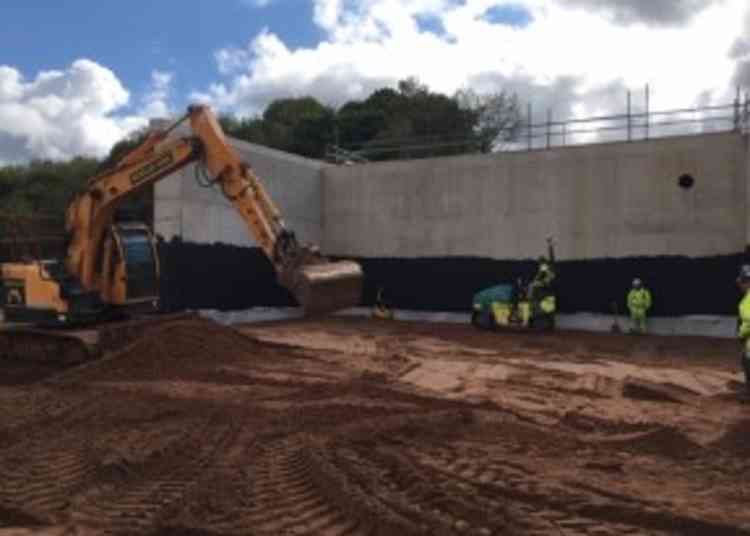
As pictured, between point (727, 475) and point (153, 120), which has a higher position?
point (153, 120)

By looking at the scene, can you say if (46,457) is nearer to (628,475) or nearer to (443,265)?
(628,475)

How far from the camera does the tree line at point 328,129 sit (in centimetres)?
4662

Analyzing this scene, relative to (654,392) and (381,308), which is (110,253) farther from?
(381,308)

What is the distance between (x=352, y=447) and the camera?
23.2 ft

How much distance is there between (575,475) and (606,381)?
22.7ft

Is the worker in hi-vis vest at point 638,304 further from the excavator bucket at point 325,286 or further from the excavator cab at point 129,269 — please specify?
the excavator cab at point 129,269

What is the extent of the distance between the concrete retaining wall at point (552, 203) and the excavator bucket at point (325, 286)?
12888 mm

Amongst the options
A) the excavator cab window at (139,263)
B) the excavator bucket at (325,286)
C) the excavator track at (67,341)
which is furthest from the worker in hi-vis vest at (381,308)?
the excavator bucket at (325,286)

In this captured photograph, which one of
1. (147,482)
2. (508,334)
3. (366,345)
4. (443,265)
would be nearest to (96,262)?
(366,345)

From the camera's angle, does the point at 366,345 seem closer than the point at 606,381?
No

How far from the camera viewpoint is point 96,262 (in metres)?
13.4

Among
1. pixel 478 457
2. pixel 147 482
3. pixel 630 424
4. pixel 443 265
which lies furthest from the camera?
pixel 443 265

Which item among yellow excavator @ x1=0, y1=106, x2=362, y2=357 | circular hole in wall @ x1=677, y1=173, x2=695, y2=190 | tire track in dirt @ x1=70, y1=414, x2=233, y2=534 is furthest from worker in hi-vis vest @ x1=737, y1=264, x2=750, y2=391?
circular hole in wall @ x1=677, y1=173, x2=695, y2=190

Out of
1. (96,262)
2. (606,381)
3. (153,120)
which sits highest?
(153,120)
